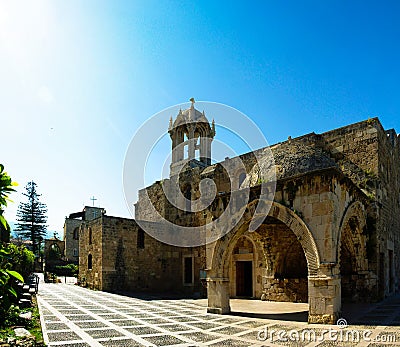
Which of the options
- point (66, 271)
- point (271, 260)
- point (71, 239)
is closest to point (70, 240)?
point (71, 239)

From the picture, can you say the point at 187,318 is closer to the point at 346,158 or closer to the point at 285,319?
the point at 285,319

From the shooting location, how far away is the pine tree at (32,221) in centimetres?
4381

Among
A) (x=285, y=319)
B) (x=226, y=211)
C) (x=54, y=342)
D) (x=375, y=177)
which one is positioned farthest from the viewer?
(x=375, y=177)

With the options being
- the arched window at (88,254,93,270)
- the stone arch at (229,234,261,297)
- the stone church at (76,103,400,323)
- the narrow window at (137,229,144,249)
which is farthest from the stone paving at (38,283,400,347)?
the arched window at (88,254,93,270)

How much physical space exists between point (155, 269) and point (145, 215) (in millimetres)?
4718

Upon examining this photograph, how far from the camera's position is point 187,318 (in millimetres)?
10609

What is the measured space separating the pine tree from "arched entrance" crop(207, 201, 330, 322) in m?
36.3

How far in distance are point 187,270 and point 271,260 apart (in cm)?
668

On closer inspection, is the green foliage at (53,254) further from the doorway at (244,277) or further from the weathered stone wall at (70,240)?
the doorway at (244,277)

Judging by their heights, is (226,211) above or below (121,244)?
above

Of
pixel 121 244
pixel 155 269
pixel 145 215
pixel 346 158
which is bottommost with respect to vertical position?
pixel 155 269

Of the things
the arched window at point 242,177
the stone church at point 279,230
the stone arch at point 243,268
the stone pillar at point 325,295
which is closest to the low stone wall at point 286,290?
the stone church at point 279,230

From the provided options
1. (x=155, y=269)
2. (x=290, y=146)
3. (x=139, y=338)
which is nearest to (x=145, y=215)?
(x=155, y=269)

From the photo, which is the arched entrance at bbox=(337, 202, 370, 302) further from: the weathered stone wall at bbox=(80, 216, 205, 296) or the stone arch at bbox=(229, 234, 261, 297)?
the weathered stone wall at bbox=(80, 216, 205, 296)
